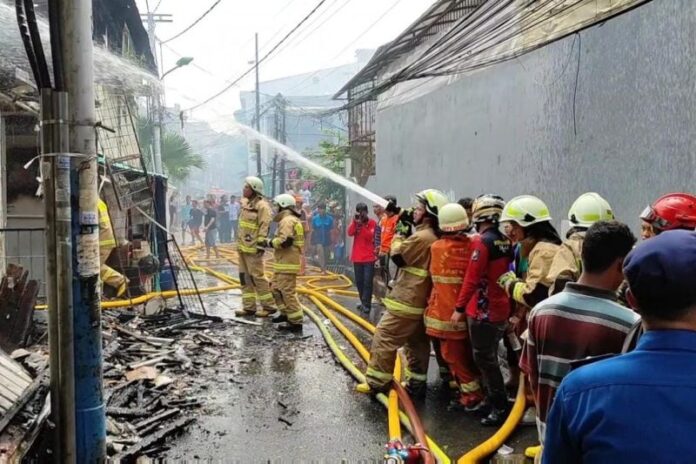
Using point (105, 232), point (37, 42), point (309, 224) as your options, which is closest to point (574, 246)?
point (37, 42)

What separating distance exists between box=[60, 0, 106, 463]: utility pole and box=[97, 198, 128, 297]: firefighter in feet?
11.9

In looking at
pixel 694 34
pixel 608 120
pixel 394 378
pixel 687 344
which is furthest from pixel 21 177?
pixel 687 344

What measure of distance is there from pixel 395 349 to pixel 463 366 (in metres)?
0.61

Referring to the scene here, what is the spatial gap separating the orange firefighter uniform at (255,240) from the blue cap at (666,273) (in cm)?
712

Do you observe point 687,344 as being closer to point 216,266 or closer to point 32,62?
point 32,62

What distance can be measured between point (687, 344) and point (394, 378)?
4.09m

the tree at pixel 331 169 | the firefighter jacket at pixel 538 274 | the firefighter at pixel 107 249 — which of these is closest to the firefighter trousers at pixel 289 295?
the firefighter at pixel 107 249

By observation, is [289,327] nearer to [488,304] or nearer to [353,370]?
[353,370]

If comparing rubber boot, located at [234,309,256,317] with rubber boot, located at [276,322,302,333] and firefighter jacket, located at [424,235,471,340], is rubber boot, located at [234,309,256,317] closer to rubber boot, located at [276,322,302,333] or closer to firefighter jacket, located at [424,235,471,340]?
rubber boot, located at [276,322,302,333]

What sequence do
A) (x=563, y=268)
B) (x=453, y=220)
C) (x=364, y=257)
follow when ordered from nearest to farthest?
(x=563, y=268) → (x=453, y=220) → (x=364, y=257)

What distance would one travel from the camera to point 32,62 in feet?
10.8

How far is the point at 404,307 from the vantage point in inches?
204

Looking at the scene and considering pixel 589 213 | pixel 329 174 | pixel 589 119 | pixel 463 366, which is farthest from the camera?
pixel 329 174

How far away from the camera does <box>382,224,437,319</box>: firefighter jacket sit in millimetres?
5184
